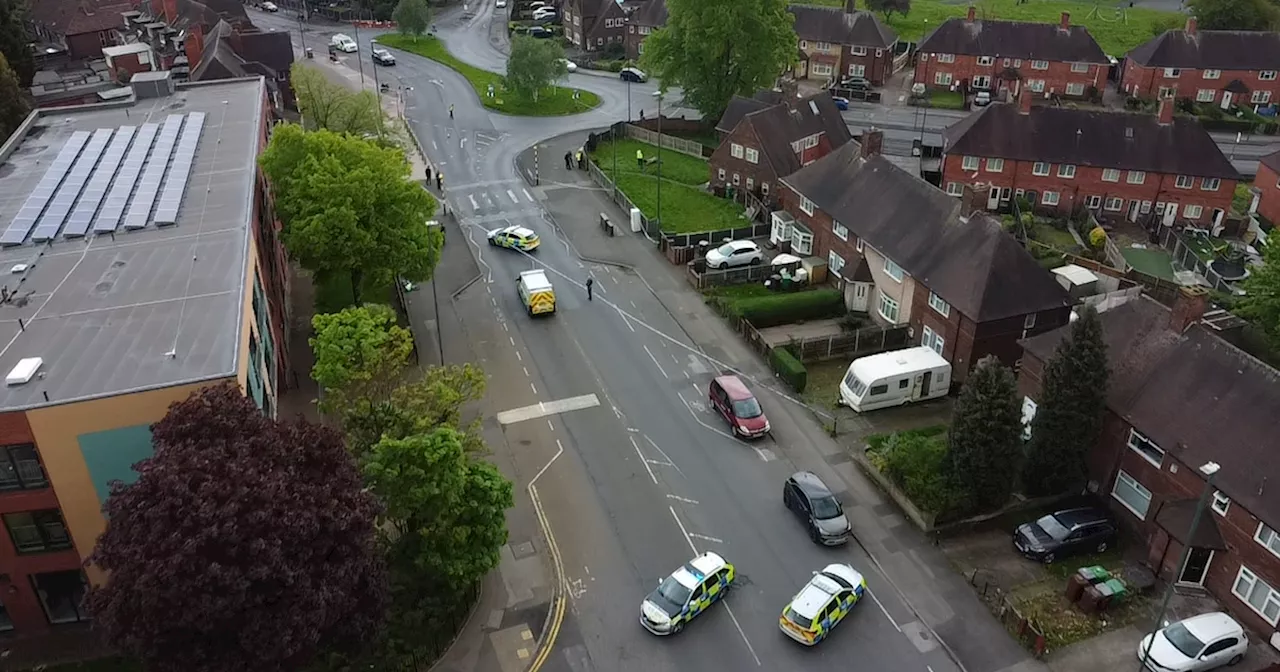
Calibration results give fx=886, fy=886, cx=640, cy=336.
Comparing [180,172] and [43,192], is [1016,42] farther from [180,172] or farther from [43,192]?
[43,192]

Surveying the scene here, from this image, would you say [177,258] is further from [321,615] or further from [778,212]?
[778,212]

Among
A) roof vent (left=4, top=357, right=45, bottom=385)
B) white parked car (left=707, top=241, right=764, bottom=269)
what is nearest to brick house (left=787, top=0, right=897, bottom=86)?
white parked car (left=707, top=241, right=764, bottom=269)

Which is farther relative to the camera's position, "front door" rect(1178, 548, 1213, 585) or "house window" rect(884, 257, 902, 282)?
"house window" rect(884, 257, 902, 282)

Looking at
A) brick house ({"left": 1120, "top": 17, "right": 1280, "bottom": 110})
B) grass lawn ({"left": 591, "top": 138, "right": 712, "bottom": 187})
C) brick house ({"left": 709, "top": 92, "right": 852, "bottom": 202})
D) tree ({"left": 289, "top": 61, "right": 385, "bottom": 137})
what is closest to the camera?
brick house ({"left": 709, "top": 92, "right": 852, "bottom": 202})

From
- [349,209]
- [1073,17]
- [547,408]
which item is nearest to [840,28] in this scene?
[1073,17]

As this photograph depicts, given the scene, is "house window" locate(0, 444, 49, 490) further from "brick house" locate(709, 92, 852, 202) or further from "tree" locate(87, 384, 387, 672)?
"brick house" locate(709, 92, 852, 202)

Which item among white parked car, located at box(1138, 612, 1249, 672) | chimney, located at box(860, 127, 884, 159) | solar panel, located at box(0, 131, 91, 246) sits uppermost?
solar panel, located at box(0, 131, 91, 246)

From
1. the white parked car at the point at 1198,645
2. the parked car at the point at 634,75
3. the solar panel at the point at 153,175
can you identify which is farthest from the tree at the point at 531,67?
the white parked car at the point at 1198,645
